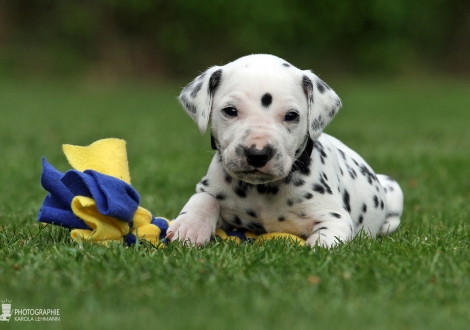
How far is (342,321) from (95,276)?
1.43 meters

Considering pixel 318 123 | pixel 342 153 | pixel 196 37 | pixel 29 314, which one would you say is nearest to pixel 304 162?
pixel 318 123

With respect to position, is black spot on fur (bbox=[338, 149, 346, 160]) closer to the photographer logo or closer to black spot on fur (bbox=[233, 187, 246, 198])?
black spot on fur (bbox=[233, 187, 246, 198])

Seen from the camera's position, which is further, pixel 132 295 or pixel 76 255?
pixel 76 255

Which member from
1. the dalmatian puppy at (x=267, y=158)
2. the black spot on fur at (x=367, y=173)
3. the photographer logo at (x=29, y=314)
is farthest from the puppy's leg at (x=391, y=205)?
the photographer logo at (x=29, y=314)

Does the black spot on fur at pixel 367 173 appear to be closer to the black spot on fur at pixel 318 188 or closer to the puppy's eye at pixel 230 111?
the black spot on fur at pixel 318 188

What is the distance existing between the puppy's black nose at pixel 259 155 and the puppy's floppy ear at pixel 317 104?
54 centimetres

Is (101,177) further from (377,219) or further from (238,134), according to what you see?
(377,219)

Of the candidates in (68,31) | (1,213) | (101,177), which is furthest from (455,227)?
(68,31)

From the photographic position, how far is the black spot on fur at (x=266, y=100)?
496 centimetres

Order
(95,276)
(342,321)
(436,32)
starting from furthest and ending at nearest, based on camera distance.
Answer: (436,32) → (95,276) → (342,321)

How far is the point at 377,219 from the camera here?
6.12 meters

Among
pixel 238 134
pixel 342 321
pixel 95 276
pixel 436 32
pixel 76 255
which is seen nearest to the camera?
pixel 342 321

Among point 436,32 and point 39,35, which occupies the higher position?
point 436,32

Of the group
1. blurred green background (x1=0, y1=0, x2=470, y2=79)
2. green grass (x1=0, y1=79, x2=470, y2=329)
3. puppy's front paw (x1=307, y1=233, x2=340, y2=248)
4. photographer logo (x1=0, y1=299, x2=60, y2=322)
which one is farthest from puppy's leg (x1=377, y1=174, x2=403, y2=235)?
blurred green background (x1=0, y1=0, x2=470, y2=79)
